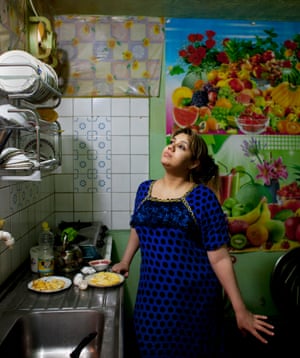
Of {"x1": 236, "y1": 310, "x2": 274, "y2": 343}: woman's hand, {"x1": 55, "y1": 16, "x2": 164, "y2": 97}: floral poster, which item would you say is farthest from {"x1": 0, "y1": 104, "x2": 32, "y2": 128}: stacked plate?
{"x1": 55, "y1": 16, "x2": 164, "y2": 97}: floral poster

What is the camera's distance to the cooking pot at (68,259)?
77.9 inches

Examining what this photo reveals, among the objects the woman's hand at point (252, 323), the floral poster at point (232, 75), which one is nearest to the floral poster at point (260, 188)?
the floral poster at point (232, 75)

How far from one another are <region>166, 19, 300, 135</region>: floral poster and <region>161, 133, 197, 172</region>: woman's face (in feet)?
3.65

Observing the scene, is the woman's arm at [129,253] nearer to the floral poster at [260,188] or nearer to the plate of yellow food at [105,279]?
the plate of yellow food at [105,279]

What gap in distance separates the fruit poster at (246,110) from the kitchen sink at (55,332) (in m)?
1.57

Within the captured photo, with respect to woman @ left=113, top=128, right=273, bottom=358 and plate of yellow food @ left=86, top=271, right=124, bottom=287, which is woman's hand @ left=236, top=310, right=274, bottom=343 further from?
plate of yellow food @ left=86, top=271, right=124, bottom=287

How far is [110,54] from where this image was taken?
9.08ft

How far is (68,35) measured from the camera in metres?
2.74

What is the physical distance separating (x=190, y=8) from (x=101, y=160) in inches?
45.2

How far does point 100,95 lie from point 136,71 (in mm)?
294

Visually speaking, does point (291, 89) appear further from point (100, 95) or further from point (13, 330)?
point (13, 330)

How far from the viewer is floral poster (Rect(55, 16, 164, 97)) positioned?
2.75 metres

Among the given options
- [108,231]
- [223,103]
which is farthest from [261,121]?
[108,231]

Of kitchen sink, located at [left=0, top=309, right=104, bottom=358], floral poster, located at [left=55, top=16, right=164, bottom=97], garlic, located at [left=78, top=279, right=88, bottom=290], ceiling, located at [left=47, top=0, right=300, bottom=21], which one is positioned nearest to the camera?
kitchen sink, located at [left=0, top=309, right=104, bottom=358]
